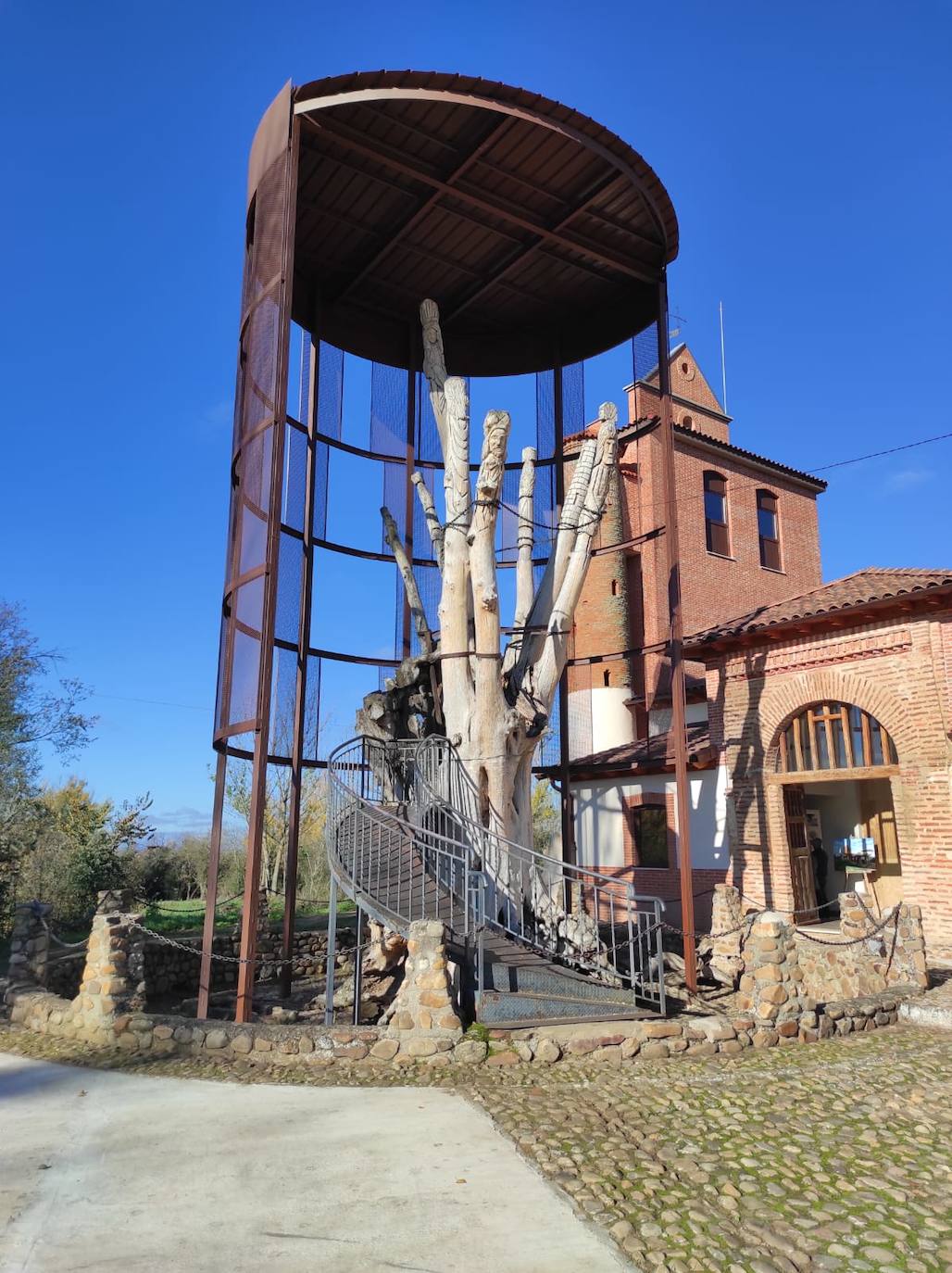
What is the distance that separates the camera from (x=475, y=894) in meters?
9.75

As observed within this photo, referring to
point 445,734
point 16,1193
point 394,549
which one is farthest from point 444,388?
point 16,1193

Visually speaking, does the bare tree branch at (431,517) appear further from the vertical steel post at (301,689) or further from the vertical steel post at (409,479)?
the vertical steel post at (301,689)

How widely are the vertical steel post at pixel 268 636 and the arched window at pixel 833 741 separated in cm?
879

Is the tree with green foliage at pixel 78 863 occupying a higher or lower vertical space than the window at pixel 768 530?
lower

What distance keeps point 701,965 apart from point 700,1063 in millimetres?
5686

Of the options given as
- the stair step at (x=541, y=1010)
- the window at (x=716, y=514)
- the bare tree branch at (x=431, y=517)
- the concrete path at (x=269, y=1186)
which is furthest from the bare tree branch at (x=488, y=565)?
the window at (x=716, y=514)

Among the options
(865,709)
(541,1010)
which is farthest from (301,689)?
(865,709)

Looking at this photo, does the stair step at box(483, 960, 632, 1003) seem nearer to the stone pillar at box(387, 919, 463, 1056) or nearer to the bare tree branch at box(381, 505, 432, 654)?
the stone pillar at box(387, 919, 463, 1056)

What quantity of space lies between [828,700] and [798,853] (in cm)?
265

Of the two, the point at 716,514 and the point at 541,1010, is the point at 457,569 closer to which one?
the point at 541,1010

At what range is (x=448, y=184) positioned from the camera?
11.6 m

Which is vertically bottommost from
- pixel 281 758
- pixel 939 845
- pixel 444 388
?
pixel 939 845

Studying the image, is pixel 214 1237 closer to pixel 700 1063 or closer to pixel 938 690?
pixel 700 1063

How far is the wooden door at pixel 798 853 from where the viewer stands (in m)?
13.9
